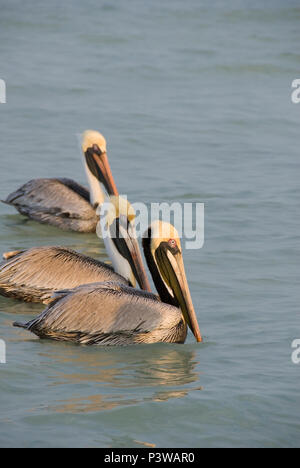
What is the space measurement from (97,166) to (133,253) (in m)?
2.43

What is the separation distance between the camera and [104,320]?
5.82 meters

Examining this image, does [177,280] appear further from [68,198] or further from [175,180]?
[175,180]

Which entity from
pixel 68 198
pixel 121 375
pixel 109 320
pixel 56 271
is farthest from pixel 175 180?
pixel 121 375

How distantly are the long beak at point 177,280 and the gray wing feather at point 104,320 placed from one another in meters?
0.19

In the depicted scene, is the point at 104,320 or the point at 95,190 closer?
the point at 104,320

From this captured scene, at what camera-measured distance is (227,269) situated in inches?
293

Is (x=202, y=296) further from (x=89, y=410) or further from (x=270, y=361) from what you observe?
(x=89, y=410)

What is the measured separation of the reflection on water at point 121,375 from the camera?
16.0 ft

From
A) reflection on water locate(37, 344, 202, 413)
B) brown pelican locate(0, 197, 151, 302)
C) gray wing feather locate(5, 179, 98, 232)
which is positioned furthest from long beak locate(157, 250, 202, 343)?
gray wing feather locate(5, 179, 98, 232)

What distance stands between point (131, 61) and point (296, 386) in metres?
11.0

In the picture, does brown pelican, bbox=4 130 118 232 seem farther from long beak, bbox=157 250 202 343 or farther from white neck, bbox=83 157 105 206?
long beak, bbox=157 250 202 343

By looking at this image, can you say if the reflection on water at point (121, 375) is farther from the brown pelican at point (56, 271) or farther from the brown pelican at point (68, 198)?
A: the brown pelican at point (68, 198)

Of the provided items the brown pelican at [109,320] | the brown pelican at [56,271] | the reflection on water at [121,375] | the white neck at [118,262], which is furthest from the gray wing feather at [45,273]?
the reflection on water at [121,375]

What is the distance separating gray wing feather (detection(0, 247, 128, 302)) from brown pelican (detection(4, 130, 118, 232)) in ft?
6.39
